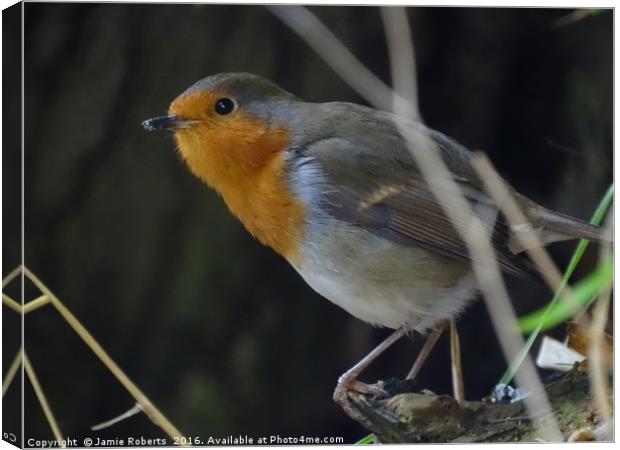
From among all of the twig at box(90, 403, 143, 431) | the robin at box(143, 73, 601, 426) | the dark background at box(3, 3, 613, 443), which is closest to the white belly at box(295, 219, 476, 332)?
the robin at box(143, 73, 601, 426)

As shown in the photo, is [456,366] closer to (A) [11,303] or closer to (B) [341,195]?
(B) [341,195]

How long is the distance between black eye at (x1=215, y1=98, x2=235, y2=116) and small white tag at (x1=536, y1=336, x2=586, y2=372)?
91 cm

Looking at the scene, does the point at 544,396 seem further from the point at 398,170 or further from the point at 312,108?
the point at 312,108

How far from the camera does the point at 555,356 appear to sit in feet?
9.05

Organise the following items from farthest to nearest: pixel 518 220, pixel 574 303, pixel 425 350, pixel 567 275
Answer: pixel 425 350
pixel 567 275
pixel 518 220
pixel 574 303

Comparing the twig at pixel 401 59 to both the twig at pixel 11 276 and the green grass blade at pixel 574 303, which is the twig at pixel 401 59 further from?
the twig at pixel 11 276

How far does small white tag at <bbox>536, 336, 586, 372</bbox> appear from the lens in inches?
107

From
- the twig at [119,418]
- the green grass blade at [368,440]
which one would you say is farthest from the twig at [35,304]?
the green grass blade at [368,440]

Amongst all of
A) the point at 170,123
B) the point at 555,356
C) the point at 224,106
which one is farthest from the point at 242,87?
the point at 555,356

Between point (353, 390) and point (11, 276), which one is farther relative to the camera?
point (353, 390)

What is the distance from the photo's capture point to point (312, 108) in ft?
8.68

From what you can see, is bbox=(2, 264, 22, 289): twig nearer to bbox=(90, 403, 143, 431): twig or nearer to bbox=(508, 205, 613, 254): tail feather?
bbox=(90, 403, 143, 431): twig

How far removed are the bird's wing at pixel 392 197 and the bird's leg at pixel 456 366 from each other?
0.22 meters

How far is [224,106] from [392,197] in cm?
43
